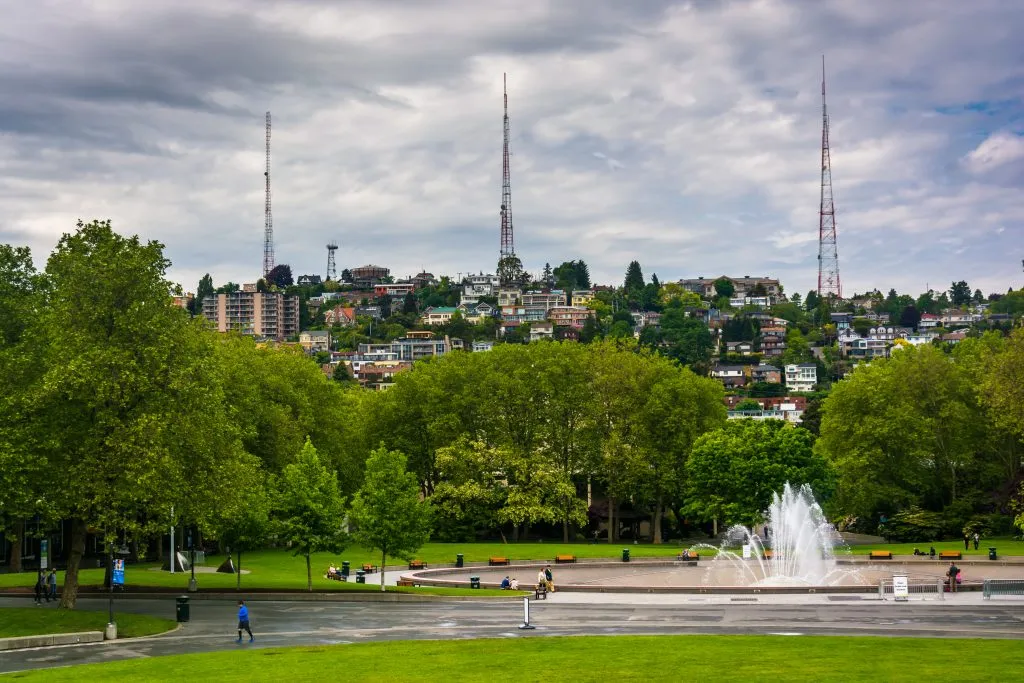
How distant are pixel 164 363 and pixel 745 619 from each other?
27580mm

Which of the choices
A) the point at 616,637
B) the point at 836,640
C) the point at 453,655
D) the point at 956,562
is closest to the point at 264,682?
the point at 453,655

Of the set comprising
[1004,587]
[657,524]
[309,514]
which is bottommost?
[1004,587]

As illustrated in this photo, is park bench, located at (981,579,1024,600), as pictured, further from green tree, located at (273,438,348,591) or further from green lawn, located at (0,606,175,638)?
green lawn, located at (0,606,175,638)

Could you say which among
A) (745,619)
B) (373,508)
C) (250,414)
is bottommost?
(745,619)

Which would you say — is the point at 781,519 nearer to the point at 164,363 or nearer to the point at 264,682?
the point at 164,363

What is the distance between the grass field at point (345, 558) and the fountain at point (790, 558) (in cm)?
578

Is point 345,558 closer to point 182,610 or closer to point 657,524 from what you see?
point 657,524

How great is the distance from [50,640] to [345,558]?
42.0 metres

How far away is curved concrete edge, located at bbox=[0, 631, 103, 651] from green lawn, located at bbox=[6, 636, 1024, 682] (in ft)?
23.1

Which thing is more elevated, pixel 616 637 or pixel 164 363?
pixel 164 363

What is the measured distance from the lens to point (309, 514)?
202ft

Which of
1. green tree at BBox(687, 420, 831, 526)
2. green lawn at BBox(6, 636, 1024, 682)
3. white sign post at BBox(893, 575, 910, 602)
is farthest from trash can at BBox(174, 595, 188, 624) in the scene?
green tree at BBox(687, 420, 831, 526)

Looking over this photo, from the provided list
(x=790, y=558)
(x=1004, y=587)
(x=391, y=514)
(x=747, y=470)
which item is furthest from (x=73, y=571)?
(x=747, y=470)

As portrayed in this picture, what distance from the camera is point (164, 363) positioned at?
5328cm
